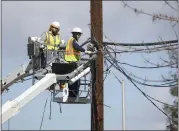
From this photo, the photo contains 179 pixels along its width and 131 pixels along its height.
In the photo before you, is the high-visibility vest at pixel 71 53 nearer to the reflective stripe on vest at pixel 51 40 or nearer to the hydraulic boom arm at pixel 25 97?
the reflective stripe on vest at pixel 51 40

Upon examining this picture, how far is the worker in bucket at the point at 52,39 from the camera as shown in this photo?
13.2 metres

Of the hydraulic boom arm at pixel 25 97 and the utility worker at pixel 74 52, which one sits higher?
the utility worker at pixel 74 52

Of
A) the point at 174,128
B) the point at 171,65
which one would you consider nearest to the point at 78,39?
the point at 171,65

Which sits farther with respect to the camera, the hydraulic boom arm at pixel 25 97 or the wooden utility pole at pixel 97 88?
the wooden utility pole at pixel 97 88

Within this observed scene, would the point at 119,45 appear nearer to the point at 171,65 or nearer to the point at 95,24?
the point at 95,24

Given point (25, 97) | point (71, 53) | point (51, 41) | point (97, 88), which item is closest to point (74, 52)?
point (71, 53)

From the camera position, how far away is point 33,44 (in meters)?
13.0

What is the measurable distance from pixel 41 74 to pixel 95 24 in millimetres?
2824

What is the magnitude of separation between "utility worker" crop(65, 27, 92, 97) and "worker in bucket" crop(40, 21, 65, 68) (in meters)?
0.27

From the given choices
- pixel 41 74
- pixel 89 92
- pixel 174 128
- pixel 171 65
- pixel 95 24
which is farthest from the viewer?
pixel 174 128

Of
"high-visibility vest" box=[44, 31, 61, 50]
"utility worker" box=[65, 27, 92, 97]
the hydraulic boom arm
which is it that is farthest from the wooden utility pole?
the hydraulic boom arm

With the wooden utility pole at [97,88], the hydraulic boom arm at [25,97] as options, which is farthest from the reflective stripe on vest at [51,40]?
the wooden utility pole at [97,88]

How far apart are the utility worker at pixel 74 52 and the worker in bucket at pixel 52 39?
0.27m

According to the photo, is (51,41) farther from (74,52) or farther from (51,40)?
(74,52)
